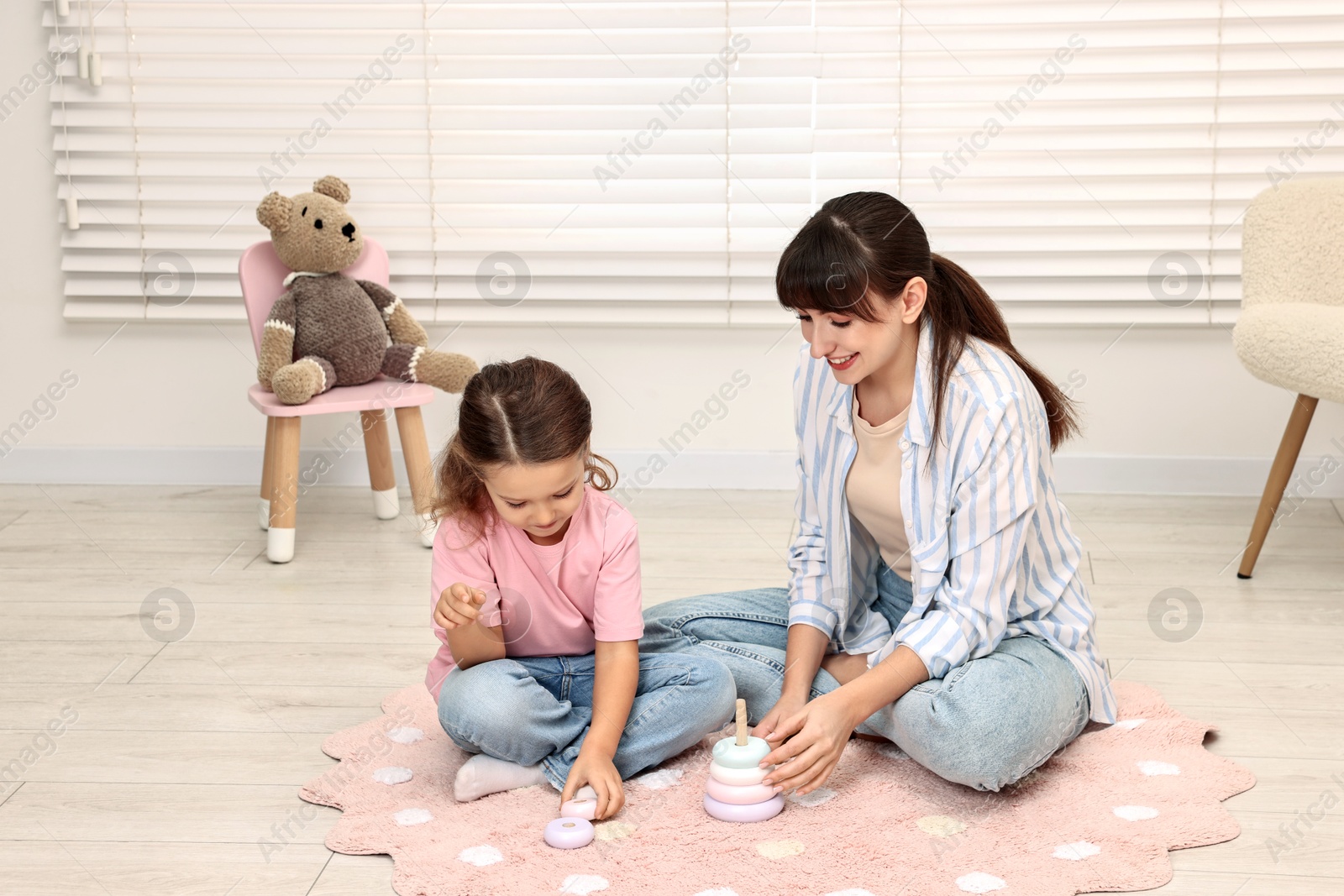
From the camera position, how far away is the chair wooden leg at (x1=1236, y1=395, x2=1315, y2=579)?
2062 mm

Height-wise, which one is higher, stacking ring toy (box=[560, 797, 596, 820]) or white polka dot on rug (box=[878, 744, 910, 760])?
stacking ring toy (box=[560, 797, 596, 820])

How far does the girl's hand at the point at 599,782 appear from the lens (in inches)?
52.7

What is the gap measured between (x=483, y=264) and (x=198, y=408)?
2.30ft

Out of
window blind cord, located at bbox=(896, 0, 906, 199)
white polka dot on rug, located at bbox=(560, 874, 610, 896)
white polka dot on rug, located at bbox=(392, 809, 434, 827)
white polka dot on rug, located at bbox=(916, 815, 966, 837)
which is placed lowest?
white polka dot on rug, located at bbox=(392, 809, 434, 827)

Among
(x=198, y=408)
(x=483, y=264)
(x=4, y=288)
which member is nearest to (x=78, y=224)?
(x=4, y=288)

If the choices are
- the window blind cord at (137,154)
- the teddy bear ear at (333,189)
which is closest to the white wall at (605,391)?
the window blind cord at (137,154)

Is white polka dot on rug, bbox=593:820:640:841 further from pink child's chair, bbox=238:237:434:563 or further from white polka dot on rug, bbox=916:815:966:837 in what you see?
pink child's chair, bbox=238:237:434:563

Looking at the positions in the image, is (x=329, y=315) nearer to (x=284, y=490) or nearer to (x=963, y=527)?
(x=284, y=490)

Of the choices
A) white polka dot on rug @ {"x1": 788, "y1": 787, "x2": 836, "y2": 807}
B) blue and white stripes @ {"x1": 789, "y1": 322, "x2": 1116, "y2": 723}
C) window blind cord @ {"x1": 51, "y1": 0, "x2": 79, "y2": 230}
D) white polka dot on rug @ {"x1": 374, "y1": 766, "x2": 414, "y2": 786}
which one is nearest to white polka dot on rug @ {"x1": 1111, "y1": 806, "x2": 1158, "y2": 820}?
blue and white stripes @ {"x1": 789, "y1": 322, "x2": 1116, "y2": 723}

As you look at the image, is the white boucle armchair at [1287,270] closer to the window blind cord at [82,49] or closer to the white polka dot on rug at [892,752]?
the white polka dot on rug at [892,752]

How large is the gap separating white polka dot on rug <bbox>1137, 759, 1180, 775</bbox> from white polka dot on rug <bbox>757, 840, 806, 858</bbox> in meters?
0.42

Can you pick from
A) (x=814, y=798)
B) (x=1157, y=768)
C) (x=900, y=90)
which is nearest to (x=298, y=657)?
(x=814, y=798)

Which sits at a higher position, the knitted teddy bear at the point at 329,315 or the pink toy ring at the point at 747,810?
the knitted teddy bear at the point at 329,315

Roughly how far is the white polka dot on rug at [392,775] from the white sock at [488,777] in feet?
0.22
